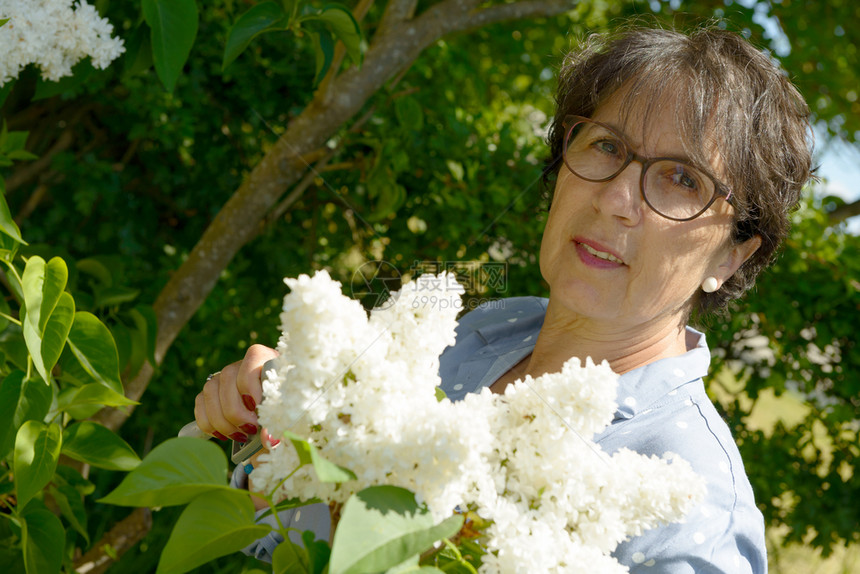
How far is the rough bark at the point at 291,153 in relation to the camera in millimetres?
1394

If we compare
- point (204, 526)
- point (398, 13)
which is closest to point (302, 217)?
point (398, 13)

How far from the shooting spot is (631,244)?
887 millimetres

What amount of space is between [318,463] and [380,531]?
5cm

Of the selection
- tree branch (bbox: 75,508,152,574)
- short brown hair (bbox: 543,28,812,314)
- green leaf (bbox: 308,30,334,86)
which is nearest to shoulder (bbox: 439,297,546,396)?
short brown hair (bbox: 543,28,812,314)

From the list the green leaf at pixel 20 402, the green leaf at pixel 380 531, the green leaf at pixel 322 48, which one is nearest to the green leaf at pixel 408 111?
the green leaf at pixel 322 48

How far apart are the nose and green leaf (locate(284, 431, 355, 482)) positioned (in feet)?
1.80

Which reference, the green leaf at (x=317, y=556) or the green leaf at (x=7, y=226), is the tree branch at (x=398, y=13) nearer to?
the green leaf at (x=7, y=226)

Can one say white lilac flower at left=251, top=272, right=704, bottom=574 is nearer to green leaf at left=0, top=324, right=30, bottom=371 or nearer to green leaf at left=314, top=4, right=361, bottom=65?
green leaf at left=0, top=324, right=30, bottom=371

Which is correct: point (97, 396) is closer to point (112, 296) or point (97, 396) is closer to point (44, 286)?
point (44, 286)

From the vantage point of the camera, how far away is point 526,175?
1.72 metres

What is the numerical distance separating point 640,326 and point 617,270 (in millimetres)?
137

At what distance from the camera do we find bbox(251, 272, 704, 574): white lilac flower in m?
0.44

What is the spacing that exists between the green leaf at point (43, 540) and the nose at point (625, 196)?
2.27ft

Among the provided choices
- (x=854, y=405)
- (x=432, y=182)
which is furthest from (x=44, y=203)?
(x=854, y=405)
